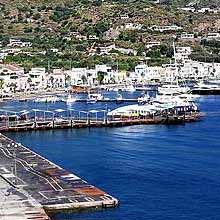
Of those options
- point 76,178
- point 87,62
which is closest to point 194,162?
point 76,178

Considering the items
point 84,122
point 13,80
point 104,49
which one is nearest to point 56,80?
point 13,80

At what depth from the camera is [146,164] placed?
44.9m

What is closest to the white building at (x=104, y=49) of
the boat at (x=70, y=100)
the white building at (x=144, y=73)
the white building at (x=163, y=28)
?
the white building at (x=144, y=73)

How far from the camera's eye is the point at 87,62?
105 metres

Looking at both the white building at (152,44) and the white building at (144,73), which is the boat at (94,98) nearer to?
the white building at (144,73)

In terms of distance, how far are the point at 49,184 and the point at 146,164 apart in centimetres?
802

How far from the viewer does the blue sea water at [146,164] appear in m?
35.6

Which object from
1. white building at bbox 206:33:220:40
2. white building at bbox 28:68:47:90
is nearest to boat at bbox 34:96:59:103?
white building at bbox 28:68:47:90

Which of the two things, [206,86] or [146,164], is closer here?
[146,164]

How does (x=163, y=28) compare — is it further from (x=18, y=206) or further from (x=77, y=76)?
(x=18, y=206)

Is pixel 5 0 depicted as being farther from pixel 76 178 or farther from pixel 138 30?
pixel 76 178

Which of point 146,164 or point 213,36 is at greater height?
point 213,36

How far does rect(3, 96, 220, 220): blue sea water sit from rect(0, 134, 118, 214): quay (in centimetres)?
57

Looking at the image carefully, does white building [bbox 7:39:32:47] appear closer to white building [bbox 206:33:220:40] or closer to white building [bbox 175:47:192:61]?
white building [bbox 175:47:192:61]
